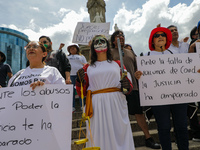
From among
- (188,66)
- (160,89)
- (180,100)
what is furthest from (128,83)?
(188,66)

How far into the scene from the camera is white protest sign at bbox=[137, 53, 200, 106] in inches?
82.0

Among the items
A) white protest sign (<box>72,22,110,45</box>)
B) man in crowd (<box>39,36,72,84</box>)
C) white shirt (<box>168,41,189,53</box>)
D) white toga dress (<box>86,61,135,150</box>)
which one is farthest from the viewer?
white protest sign (<box>72,22,110,45</box>)

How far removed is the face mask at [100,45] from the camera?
2229 mm

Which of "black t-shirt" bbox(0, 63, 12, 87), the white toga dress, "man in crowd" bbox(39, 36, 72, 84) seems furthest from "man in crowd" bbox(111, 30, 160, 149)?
"black t-shirt" bbox(0, 63, 12, 87)

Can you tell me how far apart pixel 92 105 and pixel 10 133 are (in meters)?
0.99

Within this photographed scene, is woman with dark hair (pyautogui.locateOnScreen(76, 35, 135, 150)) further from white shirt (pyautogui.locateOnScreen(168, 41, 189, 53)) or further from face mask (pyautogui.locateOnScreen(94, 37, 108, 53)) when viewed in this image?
white shirt (pyautogui.locateOnScreen(168, 41, 189, 53))

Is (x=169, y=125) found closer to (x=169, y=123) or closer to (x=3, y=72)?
(x=169, y=123)

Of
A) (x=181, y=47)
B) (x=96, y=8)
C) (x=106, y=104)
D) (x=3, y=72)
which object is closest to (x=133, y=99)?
(x=106, y=104)

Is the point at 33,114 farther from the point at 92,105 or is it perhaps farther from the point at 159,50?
the point at 159,50

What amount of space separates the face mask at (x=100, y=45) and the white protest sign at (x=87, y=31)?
2344 mm

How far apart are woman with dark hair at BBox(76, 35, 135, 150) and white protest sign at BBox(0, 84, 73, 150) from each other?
19.3 inches

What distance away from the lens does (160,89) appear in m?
2.13

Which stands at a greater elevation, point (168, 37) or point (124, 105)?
point (168, 37)

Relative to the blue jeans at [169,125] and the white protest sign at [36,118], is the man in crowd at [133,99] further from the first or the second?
the white protest sign at [36,118]
